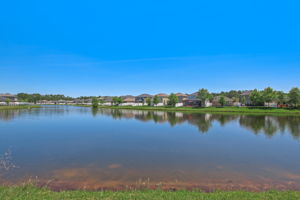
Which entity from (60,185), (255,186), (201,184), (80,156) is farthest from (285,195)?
(80,156)

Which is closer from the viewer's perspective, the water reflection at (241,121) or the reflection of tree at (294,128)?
the reflection of tree at (294,128)

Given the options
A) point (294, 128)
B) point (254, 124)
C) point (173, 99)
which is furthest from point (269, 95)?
point (294, 128)

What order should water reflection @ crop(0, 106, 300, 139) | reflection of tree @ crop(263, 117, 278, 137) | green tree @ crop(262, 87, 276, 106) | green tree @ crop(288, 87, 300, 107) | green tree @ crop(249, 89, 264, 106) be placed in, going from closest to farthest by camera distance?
reflection of tree @ crop(263, 117, 278, 137) → water reflection @ crop(0, 106, 300, 139) → green tree @ crop(288, 87, 300, 107) → green tree @ crop(262, 87, 276, 106) → green tree @ crop(249, 89, 264, 106)

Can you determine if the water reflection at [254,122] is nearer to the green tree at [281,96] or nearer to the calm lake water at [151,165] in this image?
the calm lake water at [151,165]

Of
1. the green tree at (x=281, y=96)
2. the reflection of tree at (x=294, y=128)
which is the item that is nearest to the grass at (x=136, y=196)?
the reflection of tree at (x=294, y=128)

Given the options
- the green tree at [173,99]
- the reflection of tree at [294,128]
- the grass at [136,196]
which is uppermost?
the green tree at [173,99]

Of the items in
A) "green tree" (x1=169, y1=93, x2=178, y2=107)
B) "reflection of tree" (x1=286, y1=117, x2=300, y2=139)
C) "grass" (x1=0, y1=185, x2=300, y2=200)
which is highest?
"green tree" (x1=169, y1=93, x2=178, y2=107)

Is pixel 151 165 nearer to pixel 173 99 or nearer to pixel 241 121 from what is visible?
pixel 241 121

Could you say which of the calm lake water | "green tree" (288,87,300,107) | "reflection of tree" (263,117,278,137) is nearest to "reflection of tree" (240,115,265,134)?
"reflection of tree" (263,117,278,137)

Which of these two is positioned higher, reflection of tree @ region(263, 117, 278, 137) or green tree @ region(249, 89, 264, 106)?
green tree @ region(249, 89, 264, 106)

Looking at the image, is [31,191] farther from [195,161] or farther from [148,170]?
[195,161]

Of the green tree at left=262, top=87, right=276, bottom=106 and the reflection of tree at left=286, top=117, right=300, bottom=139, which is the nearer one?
the reflection of tree at left=286, top=117, right=300, bottom=139

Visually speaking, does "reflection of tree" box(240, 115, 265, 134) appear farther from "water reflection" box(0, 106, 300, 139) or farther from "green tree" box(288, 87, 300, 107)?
"green tree" box(288, 87, 300, 107)

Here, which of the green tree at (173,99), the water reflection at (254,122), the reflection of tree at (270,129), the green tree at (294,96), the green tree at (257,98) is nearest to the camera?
the reflection of tree at (270,129)
